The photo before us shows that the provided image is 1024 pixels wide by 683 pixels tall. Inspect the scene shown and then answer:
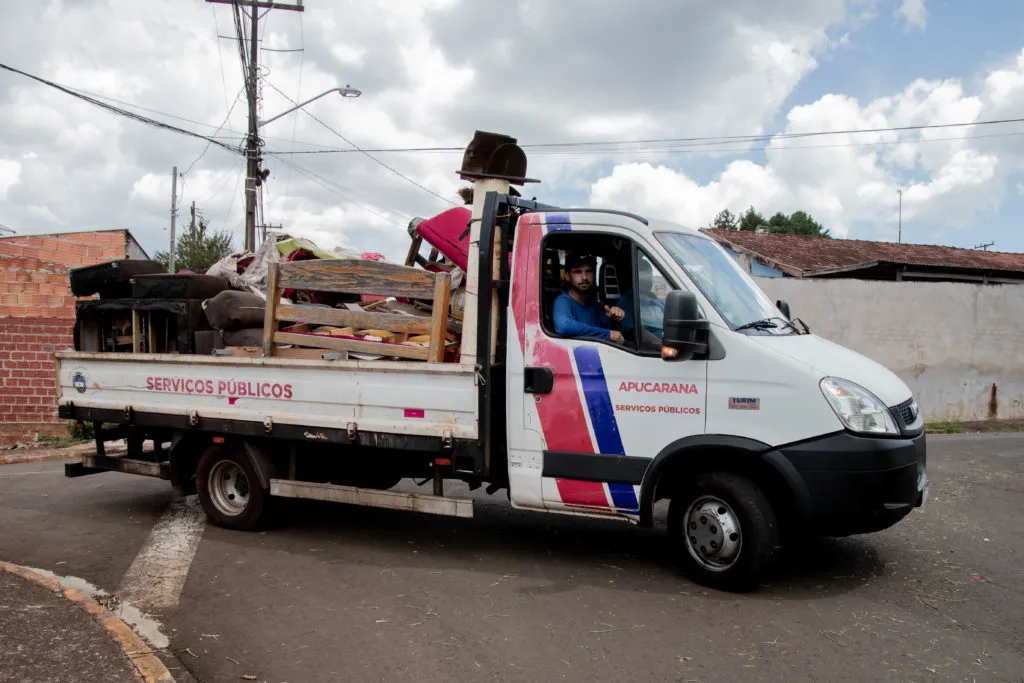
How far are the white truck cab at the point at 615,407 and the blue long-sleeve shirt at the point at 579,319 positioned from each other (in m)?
0.01

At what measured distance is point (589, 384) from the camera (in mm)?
5203

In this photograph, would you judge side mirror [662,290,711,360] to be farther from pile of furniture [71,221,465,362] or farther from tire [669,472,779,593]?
pile of furniture [71,221,465,362]

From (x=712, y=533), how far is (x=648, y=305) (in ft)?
4.81

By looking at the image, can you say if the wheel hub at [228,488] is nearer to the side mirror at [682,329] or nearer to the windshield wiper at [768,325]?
the side mirror at [682,329]

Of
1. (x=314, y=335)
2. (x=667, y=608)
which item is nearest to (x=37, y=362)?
(x=314, y=335)

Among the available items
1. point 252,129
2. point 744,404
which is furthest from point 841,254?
point 744,404

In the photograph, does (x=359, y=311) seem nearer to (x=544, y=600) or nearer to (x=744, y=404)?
(x=544, y=600)

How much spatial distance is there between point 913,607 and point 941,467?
5.75 meters

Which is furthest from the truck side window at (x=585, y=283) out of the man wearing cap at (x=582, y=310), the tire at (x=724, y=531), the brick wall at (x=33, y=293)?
the brick wall at (x=33, y=293)

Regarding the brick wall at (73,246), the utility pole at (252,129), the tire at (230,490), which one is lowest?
the tire at (230,490)

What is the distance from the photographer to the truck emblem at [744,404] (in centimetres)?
477

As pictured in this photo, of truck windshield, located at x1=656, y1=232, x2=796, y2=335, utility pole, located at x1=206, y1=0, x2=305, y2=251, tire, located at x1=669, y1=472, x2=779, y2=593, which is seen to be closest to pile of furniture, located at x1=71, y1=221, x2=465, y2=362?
truck windshield, located at x1=656, y1=232, x2=796, y2=335

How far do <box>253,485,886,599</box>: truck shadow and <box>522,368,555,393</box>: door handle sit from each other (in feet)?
4.13

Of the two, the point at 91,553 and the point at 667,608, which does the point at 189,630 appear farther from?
the point at 667,608
